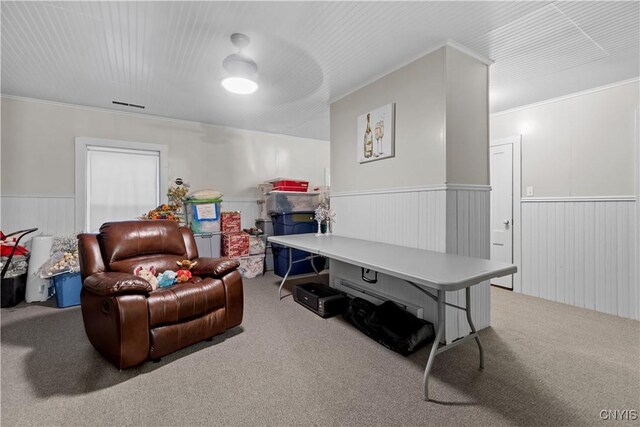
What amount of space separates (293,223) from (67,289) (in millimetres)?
2793

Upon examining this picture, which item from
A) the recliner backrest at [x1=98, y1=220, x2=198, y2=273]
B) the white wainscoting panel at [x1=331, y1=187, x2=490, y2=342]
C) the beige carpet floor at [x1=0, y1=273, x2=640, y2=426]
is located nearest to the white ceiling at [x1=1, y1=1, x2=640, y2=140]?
the white wainscoting panel at [x1=331, y1=187, x2=490, y2=342]

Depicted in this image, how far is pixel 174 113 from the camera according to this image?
13.4 ft

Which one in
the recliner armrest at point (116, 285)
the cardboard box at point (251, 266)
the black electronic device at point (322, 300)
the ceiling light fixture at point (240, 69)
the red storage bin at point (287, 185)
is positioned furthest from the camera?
the red storage bin at point (287, 185)

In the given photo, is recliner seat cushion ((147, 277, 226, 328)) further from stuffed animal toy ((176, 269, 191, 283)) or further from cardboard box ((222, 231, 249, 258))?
cardboard box ((222, 231, 249, 258))

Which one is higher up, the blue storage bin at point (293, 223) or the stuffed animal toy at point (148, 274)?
the blue storage bin at point (293, 223)

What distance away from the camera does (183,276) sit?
7.69 ft

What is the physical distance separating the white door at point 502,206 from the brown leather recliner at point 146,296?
3.42 m

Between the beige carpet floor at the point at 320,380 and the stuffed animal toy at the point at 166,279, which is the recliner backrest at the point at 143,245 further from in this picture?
the beige carpet floor at the point at 320,380

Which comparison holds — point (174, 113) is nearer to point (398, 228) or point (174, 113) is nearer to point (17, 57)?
point (17, 57)

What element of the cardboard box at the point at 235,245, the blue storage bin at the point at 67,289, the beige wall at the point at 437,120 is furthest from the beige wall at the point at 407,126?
the blue storage bin at the point at 67,289

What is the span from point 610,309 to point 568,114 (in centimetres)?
214

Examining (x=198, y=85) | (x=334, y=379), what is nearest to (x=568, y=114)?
(x=334, y=379)

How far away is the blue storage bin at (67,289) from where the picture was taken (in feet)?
9.89

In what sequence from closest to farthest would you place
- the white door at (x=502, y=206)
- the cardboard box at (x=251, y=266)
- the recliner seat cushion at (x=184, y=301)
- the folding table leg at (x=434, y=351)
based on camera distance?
the folding table leg at (x=434, y=351) → the recliner seat cushion at (x=184, y=301) → the white door at (x=502, y=206) → the cardboard box at (x=251, y=266)
